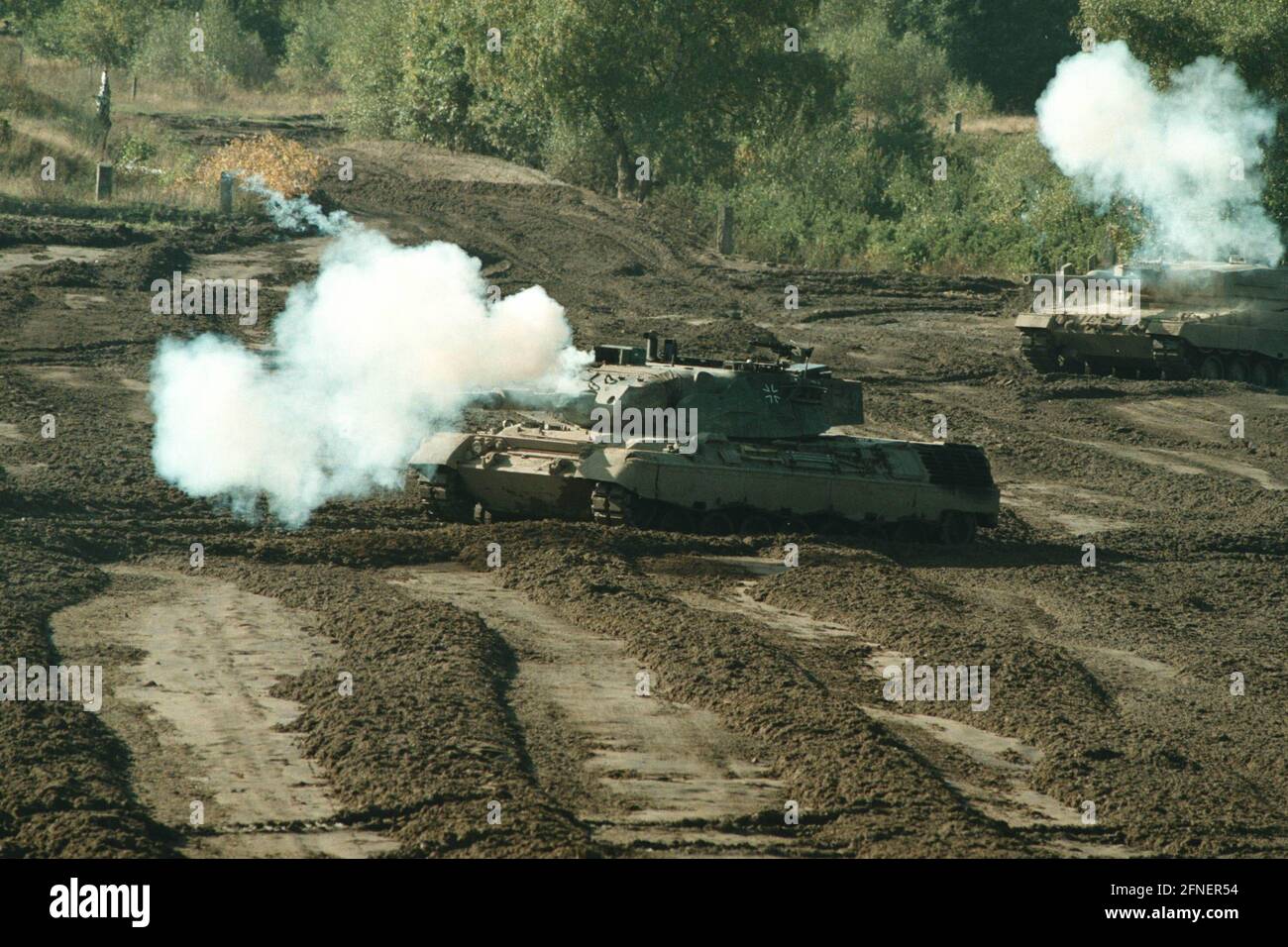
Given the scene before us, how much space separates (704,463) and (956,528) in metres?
3.13

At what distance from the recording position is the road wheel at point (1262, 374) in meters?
30.2

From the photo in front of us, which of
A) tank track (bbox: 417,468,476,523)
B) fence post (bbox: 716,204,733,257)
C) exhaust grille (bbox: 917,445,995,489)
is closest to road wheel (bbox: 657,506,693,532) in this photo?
tank track (bbox: 417,468,476,523)

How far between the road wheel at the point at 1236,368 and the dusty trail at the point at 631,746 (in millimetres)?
19390

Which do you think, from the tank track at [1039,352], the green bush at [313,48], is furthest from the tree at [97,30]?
the tank track at [1039,352]

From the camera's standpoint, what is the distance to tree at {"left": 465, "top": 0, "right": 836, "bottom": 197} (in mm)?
41562

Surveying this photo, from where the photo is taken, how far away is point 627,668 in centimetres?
1285

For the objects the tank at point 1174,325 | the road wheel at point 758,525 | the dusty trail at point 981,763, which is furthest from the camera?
the tank at point 1174,325

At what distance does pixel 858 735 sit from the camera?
10.9 metres

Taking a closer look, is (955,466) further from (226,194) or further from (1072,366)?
(226,194)

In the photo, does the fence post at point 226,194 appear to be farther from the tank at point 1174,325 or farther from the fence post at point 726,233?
the tank at point 1174,325

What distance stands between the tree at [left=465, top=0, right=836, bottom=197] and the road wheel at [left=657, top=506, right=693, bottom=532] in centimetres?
2574

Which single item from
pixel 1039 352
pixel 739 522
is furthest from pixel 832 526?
pixel 1039 352
